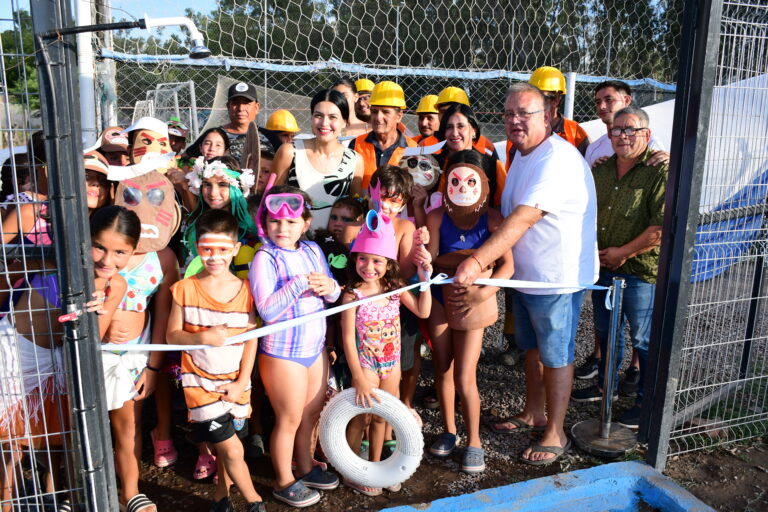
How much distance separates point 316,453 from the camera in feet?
10.5

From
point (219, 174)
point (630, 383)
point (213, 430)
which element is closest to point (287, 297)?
point (213, 430)

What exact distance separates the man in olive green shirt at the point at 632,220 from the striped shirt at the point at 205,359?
220 centimetres

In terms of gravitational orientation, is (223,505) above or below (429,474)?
above

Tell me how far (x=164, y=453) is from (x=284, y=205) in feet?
5.08

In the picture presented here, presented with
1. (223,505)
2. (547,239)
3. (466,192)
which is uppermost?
(466,192)

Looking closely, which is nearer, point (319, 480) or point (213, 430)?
point (213, 430)

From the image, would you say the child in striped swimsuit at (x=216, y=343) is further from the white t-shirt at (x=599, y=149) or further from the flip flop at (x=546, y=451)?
the white t-shirt at (x=599, y=149)

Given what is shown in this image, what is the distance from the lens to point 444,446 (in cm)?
327

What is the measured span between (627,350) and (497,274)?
2.46 m

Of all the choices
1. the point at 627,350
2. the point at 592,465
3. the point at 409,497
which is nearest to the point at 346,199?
the point at 409,497

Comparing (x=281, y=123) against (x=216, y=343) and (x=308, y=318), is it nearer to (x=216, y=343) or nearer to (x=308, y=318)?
(x=308, y=318)

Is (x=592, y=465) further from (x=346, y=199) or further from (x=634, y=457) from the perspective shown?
(x=346, y=199)

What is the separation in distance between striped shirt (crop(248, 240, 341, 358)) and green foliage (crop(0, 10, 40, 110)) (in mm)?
1078

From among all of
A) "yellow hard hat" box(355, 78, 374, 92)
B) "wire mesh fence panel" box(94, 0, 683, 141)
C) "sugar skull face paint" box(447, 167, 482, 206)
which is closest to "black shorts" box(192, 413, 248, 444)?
"sugar skull face paint" box(447, 167, 482, 206)
